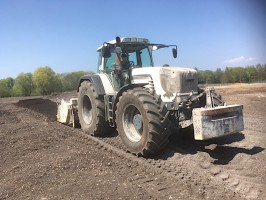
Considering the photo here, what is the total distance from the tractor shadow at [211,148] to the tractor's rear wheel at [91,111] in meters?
2.00

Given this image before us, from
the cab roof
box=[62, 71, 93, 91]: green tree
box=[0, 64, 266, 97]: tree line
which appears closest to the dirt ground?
the cab roof

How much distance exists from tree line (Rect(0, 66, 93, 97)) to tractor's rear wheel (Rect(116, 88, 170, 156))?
28.8m

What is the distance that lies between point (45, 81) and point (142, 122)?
99.5 feet

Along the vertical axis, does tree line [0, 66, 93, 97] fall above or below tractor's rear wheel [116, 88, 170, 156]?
above

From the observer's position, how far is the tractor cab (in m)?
8.50

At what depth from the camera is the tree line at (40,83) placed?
36.2 metres

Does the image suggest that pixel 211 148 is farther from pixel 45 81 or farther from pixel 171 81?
pixel 45 81

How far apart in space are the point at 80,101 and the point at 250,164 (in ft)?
18.0

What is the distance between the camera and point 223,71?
35312 mm

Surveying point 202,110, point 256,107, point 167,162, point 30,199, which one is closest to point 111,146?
A: point 167,162

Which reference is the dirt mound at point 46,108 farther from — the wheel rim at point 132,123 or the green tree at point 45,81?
the green tree at point 45,81

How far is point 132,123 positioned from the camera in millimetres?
7637

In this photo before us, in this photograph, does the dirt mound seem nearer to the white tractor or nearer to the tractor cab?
the white tractor

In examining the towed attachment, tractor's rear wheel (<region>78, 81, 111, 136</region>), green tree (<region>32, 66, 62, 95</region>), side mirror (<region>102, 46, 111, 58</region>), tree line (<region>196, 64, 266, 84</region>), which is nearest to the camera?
the towed attachment
